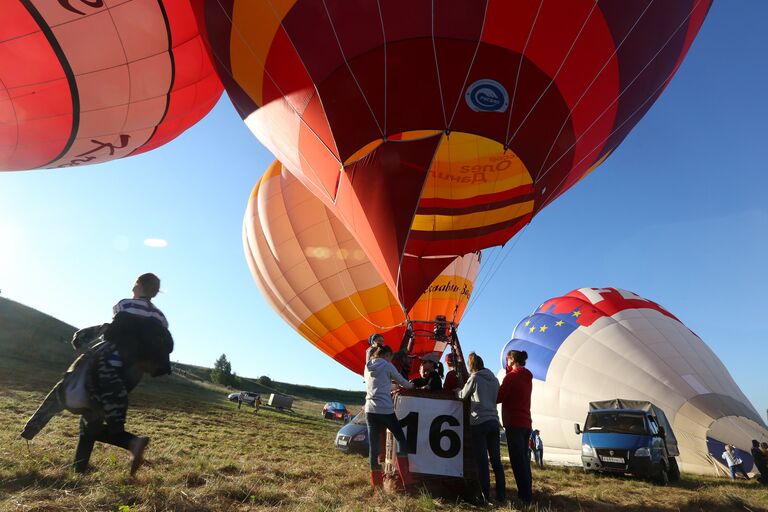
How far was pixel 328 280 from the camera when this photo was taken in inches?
456

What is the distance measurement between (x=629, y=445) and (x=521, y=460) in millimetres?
5888

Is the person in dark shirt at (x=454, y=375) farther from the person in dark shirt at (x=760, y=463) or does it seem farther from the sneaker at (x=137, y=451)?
the person in dark shirt at (x=760, y=463)

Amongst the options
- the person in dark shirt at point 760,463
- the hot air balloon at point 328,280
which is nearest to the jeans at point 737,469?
the person in dark shirt at point 760,463

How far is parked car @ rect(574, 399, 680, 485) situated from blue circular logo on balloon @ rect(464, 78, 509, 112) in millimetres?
7043

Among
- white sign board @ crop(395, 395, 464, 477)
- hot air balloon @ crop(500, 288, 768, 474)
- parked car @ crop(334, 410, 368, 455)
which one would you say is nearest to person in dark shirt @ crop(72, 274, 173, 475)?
white sign board @ crop(395, 395, 464, 477)

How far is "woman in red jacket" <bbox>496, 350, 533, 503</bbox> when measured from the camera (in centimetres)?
422

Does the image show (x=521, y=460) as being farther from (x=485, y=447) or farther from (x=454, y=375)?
(x=454, y=375)

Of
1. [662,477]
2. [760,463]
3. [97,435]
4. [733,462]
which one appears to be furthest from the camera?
[733,462]

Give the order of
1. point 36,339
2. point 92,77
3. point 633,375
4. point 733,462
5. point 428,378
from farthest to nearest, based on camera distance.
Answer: point 36,339, point 633,375, point 733,462, point 92,77, point 428,378

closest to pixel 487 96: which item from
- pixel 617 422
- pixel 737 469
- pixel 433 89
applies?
pixel 433 89

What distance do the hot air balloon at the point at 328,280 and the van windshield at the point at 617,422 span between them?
3.65 meters

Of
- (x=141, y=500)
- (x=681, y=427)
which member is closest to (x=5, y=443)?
(x=141, y=500)

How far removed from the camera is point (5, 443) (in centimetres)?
445

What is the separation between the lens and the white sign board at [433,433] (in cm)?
408
